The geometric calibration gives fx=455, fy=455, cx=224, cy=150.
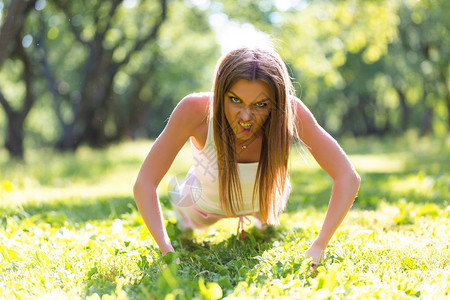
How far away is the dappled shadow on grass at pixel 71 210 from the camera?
4.00 meters

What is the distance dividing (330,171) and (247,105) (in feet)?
2.15

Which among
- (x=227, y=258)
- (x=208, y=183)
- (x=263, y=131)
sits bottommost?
(x=227, y=258)

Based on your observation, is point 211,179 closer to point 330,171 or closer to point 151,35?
point 330,171

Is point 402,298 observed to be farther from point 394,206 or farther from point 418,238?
point 394,206

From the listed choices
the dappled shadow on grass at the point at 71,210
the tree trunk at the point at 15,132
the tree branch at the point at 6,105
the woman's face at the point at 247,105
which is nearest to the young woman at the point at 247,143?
the woman's face at the point at 247,105

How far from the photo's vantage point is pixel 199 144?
9.82 ft

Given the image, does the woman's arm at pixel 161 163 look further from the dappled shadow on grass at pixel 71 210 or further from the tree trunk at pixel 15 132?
the tree trunk at pixel 15 132

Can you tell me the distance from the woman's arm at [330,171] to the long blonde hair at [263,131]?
114 mm

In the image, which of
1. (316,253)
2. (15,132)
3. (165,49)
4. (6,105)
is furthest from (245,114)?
(165,49)

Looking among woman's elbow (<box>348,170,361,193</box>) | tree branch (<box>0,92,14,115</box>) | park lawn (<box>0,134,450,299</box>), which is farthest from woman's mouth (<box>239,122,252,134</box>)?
tree branch (<box>0,92,14,115</box>)

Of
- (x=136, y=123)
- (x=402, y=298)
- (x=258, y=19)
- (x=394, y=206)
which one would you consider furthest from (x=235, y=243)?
(x=136, y=123)

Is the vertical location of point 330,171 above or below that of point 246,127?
below

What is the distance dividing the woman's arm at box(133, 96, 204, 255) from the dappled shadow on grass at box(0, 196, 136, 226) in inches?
54.7

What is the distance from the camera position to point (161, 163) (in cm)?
263
